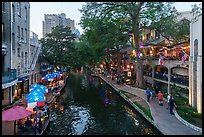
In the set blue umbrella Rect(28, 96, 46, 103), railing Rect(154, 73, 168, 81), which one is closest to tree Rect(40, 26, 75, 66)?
railing Rect(154, 73, 168, 81)

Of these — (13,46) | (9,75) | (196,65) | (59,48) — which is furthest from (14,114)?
(59,48)

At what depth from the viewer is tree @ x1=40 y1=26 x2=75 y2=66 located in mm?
44441

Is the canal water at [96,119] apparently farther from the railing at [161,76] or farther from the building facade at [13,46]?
the railing at [161,76]

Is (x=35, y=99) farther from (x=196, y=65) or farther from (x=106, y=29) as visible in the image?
(x=106, y=29)

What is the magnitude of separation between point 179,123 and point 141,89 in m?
16.1

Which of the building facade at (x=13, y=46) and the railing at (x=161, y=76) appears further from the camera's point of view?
the railing at (x=161, y=76)

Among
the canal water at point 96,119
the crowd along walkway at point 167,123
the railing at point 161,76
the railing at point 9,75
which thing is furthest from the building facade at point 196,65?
the railing at point 9,75

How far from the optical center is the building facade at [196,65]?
1906 cm

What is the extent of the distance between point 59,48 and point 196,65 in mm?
32458

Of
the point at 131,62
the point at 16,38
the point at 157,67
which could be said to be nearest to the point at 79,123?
the point at 16,38

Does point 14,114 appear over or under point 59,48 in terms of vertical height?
under

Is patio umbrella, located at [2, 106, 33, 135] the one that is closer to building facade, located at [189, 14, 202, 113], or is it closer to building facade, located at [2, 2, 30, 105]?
building facade, located at [2, 2, 30, 105]

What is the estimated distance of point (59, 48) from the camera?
47.4 m

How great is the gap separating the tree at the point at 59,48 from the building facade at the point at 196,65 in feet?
94.7
